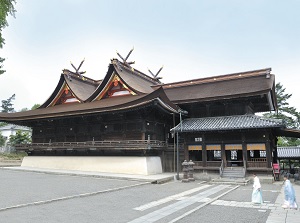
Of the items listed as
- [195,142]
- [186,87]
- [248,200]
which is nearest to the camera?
[248,200]

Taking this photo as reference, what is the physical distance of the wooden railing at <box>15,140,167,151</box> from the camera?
2220cm

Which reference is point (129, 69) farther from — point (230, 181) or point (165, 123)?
point (230, 181)

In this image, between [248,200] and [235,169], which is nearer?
[248,200]

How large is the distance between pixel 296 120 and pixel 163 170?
121ft

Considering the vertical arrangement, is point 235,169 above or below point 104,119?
below

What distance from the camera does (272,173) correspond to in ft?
66.4

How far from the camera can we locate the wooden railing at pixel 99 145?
22.2 m

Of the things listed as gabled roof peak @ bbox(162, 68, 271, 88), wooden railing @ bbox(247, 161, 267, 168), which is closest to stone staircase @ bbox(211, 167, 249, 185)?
wooden railing @ bbox(247, 161, 267, 168)

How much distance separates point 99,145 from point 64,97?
1151cm

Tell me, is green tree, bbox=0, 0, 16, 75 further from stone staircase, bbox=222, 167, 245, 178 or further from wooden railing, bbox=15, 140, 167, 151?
stone staircase, bbox=222, 167, 245, 178

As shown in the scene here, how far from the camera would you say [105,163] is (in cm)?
2461

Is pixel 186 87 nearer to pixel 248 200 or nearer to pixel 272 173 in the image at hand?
pixel 272 173

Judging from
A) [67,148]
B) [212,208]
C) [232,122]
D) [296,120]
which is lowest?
[212,208]

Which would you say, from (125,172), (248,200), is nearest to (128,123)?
(125,172)
